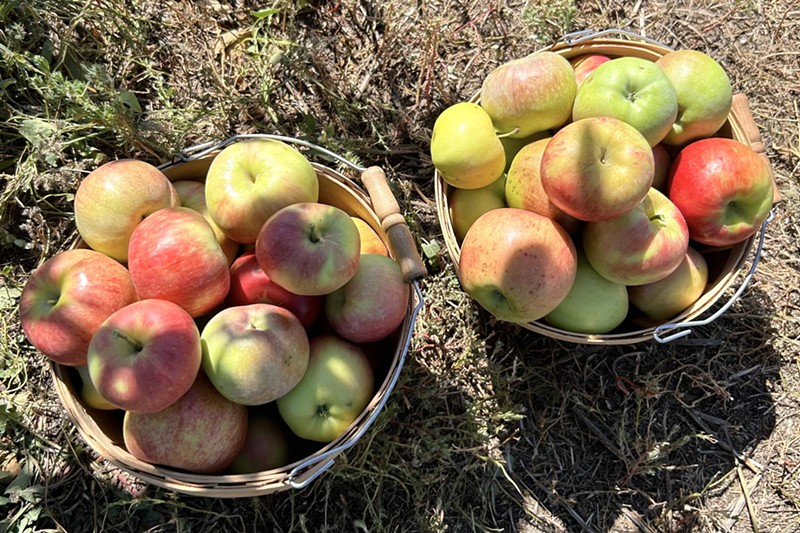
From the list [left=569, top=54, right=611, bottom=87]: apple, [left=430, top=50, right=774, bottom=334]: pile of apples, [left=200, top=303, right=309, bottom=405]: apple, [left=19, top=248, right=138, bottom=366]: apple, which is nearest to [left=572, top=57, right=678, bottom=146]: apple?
[left=430, top=50, right=774, bottom=334]: pile of apples

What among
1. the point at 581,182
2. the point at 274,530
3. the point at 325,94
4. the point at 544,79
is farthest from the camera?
the point at 325,94

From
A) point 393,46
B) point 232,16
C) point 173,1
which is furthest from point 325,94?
point 173,1

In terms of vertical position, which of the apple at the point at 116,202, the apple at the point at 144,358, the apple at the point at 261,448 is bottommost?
the apple at the point at 261,448

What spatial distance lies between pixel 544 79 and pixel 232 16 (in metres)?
1.72

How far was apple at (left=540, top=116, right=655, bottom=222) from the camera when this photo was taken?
6.23 feet

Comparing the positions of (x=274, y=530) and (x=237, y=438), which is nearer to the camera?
(x=237, y=438)

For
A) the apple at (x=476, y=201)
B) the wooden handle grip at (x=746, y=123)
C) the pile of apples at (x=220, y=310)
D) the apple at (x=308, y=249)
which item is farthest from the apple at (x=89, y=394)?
the wooden handle grip at (x=746, y=123)

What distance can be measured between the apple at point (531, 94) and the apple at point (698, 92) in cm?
38

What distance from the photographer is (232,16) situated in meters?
3.02

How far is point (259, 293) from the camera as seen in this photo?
6.59 ft

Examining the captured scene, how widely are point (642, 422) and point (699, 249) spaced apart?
0.83 meters

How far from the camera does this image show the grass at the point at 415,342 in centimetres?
252

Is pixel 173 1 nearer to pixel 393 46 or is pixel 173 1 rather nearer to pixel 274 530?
pixel 393 46

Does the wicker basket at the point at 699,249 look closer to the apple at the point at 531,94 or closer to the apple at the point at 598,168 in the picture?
the apple at the point at 531,94
